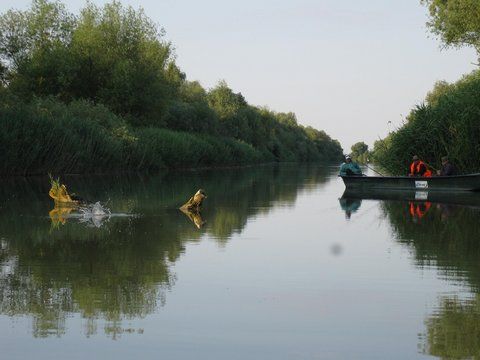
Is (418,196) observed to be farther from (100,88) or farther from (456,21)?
(100,88)

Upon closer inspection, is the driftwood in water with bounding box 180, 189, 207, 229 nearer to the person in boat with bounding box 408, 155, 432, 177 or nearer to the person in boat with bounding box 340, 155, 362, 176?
the person in boat with bounding box 340, 155, 362, 176

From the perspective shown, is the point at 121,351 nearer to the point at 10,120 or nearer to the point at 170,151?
the point at 10,120

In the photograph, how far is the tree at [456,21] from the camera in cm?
4288

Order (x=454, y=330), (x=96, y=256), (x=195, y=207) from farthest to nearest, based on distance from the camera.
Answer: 1. (x=195, y=207)
2. (x=96, y=256)
3. (x=454, y=330)

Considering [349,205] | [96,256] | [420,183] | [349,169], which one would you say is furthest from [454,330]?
[349,169]

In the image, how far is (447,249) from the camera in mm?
12805

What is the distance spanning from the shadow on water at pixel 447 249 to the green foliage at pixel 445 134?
4813mm

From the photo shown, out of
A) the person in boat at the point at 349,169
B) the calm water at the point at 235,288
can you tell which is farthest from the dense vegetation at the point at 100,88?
the calm water at the point at 235,288

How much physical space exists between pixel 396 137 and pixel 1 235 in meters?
23.9

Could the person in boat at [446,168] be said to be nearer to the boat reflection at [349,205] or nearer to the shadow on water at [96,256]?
the boat reflection at [349,205]

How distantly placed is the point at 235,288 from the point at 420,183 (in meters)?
A: 21.2

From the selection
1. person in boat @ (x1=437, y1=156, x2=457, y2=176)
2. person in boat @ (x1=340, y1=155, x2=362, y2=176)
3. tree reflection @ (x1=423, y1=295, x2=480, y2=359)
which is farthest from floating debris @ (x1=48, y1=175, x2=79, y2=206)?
person in boat @ (x1=437, y1=156, x2=457, y2=176)

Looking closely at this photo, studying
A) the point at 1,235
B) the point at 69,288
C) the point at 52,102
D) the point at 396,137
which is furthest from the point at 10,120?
the point at 69,288

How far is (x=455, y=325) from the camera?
23.4 ft
